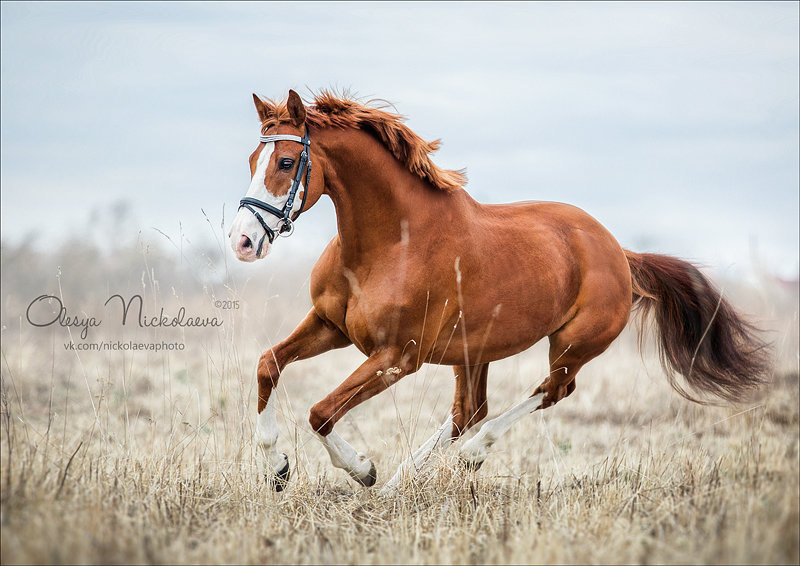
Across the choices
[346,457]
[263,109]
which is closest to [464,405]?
[346,457]

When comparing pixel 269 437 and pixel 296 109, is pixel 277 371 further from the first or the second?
pixel 296 109

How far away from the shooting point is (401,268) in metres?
4.44

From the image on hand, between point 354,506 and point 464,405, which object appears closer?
point 354,506

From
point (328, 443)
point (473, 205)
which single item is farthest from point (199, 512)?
point (473, 205)

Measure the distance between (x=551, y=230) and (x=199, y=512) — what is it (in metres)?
2.99

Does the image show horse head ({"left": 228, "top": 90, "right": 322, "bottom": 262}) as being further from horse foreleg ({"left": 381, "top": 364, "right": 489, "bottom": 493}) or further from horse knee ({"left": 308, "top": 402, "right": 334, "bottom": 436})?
horse foreleg ({"left": 381, "top": 364, "right": 489, "bottom": 493})

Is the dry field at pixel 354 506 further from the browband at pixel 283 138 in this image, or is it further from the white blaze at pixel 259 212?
the browband at pixel 283 138

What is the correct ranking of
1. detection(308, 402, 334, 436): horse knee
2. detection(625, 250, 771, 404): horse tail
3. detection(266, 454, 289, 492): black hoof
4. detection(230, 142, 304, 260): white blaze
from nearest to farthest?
detection(230, 142, 304, 260): white blaze
detection(308, 402, 334, 436): horse knee
detection(266, 454, 289, 492): black hoof
detection(625, 250, 771, 404): horse tail

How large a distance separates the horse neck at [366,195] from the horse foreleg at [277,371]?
56 centimetres

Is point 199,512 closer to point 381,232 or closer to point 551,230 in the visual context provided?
point 381,232

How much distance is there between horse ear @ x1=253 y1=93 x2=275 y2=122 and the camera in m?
4.41

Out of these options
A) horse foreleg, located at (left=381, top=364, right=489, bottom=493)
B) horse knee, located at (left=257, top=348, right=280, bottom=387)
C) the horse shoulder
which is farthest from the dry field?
the horse shoulder

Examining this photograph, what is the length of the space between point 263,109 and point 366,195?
2.67 feet

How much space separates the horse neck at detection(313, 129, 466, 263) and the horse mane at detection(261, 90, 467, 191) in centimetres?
6
